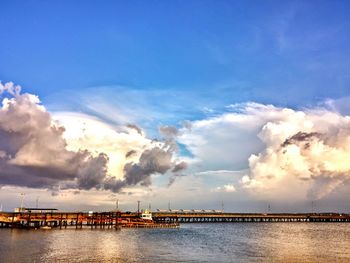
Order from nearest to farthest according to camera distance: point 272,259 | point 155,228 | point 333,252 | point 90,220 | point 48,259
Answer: point 48,259 → point 272,259 → point 333,252 → point 90,220 → point 155,228

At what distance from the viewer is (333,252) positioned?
75375 millimetres

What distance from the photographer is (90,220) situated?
465ft

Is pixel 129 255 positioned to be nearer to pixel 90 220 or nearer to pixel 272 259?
pixel 272 259

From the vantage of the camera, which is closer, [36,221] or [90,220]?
[36,221]

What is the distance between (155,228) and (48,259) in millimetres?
99820

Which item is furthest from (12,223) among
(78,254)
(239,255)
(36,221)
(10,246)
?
(239,255)

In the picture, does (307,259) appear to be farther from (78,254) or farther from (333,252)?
(78,254)

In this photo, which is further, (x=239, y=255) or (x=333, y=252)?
(x=333, y=252)

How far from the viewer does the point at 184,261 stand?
192ft

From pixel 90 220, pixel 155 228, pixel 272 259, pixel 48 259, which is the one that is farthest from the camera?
pixel 155 228

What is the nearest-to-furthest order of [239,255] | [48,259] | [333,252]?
[48,259], [239,255], [333,252]

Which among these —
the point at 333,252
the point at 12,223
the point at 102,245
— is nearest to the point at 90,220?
the point at 12,223

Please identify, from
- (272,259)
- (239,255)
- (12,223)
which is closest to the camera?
(272,259)

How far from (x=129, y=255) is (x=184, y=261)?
34.7 feet
